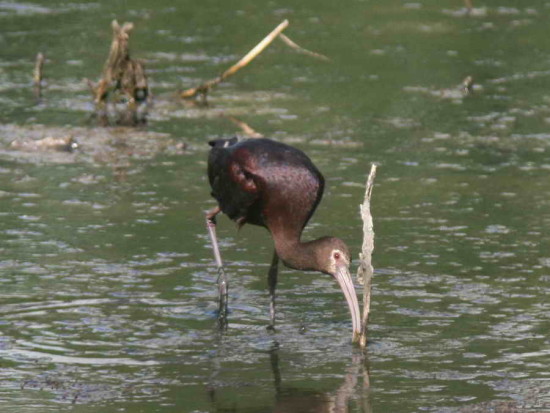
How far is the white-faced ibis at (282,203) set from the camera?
27.2 feet

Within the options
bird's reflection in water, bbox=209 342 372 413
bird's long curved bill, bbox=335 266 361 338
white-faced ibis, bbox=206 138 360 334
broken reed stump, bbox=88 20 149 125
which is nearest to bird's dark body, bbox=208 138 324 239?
white-faced ibis, bbox=206 138 360 334

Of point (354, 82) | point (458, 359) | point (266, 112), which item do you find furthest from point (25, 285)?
point (354, 82)

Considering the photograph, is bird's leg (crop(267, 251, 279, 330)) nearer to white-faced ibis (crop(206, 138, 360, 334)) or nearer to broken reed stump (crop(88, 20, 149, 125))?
white-faced ibis (crop(206, 138, 360, 334))

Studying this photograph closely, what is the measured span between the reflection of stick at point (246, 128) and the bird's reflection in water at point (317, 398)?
20.0 ft

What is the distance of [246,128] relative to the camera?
14000 millimetres

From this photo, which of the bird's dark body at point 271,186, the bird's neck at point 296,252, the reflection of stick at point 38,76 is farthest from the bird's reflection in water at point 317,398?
the reflection of stick at point 38,76

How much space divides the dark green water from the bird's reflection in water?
17mm

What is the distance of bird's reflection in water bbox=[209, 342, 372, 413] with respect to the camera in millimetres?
7133

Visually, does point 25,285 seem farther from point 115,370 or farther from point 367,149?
point 367,149

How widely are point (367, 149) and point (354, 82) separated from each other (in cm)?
298

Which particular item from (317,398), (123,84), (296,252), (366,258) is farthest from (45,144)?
(317,398)

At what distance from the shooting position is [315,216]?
11.3 meters

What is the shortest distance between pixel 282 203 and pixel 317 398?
5.28ft

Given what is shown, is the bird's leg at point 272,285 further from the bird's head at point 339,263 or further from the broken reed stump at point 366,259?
the broken reed stump at point 366,259
